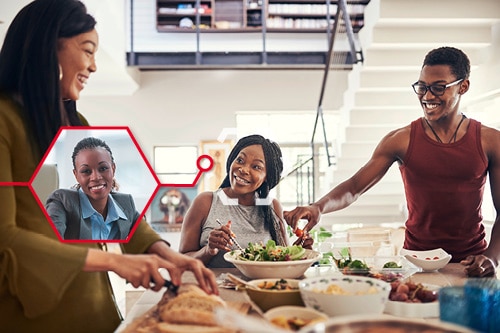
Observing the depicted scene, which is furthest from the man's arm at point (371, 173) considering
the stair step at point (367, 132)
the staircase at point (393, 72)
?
the stair step at point (367, 132)

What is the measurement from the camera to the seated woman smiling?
117 cm

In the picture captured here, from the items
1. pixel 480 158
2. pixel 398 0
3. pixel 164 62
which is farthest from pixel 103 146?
pixel 164 62

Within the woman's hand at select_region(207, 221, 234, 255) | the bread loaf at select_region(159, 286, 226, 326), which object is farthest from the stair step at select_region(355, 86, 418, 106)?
the bread loaf at select_region(159, 286, 226, 326)

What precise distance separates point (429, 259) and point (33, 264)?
111 centimetres

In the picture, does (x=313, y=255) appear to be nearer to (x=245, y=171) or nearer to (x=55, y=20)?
(x=245, y=171)

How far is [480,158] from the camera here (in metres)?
1.83

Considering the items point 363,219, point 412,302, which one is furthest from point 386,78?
point 412,302

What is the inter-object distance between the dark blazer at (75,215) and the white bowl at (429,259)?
848 mm

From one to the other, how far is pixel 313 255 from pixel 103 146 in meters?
0.64

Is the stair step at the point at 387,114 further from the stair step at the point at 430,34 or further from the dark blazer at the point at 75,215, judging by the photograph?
the dark blazer at the point at 75,215

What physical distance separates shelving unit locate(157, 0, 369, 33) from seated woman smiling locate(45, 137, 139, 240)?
5.65 metres

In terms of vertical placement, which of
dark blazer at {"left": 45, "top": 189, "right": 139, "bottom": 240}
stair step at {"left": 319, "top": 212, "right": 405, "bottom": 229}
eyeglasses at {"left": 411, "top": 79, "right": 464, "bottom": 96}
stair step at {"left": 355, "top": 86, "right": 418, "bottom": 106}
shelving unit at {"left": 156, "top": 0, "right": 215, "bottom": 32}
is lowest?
stair step at {"left": 319, "top": 212, "right": 405, "bottom": 229}

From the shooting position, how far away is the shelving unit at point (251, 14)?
6660mm

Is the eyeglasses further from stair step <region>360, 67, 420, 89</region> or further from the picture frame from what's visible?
stair step <region>360, 67, 420, 89</region>
